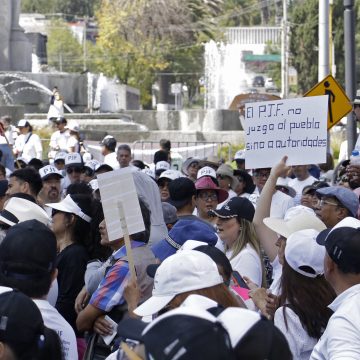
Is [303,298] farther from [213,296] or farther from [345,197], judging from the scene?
[345,197]

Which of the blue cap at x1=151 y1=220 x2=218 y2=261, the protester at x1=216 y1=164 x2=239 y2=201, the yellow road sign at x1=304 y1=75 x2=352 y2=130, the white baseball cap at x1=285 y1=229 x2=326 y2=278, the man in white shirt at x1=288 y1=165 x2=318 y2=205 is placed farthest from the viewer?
the yellow road sign at x1=304 y1=75 x2=352 y2=130

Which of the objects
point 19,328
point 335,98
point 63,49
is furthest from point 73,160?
point 63,49

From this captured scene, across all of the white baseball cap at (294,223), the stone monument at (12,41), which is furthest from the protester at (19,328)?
the stone monument at (12,41)

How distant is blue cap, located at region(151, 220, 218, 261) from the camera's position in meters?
6.16

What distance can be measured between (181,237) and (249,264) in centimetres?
93

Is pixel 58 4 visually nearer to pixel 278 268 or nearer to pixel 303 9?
pixel 303 9

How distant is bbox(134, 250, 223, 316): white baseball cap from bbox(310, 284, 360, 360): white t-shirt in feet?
2.06

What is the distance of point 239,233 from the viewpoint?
739cm

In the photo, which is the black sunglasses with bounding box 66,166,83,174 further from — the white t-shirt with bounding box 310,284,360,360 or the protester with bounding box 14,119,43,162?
the white t-shirt with bounding box 310,284,360,360

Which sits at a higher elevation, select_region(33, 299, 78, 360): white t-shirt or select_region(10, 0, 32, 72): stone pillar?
select_region(10, 0, 32, 72): stone pillar

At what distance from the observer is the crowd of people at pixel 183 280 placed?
3.07 meters

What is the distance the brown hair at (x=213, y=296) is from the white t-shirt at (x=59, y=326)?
37.3 inches

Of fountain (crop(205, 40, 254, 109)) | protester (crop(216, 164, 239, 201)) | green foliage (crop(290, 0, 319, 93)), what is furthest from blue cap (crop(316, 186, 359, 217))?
green foliage (crop(290, 0, 319, 93))

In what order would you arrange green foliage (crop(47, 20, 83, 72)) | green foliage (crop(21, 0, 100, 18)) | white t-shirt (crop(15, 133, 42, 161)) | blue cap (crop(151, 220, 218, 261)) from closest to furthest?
blue cap (crop(151, 220, 218, 261)) → white t-shirt (crop(15, 133, 42, 161)) → green foliage (crop(47, 20, 83, 72)) → green foliage (crop(21, 0, 100, 18))
